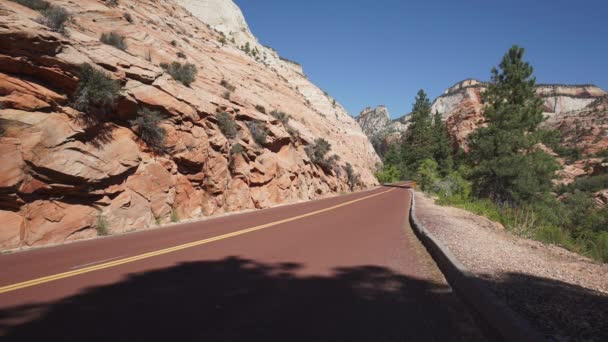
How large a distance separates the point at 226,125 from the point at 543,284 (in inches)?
626

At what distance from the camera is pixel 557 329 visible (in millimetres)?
Answer: 3043

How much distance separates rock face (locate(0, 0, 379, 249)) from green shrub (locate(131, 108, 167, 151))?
241mm

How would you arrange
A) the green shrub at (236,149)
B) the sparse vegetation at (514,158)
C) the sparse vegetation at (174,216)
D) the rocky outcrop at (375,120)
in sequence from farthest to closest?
the rocky outcrop at (375,120) < the sparse vegetation at (514,158) < the green shrub at (236,149) < the sparse vegetation at (174,216)

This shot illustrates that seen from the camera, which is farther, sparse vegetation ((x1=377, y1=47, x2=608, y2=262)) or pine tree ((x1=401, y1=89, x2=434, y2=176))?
pine tree ((x1=401, y1=89, x2=434, y2=176))

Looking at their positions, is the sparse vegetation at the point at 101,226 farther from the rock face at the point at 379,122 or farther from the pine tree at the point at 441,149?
the rock face at the point at 379,122

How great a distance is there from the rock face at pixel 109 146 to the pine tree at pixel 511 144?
14845 millimetres

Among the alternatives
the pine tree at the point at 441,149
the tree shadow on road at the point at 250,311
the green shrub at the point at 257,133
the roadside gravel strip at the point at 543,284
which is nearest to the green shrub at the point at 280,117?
the green shrub at the point at 257,133

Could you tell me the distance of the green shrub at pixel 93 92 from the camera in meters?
10.7

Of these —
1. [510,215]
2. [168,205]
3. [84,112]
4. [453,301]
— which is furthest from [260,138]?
[453,301]

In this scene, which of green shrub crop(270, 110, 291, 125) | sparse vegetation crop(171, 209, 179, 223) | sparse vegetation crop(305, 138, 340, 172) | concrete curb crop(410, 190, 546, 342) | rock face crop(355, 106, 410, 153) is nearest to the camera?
concrete curb crop(410, 190, 546, 342)

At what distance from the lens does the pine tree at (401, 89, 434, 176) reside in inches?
2368

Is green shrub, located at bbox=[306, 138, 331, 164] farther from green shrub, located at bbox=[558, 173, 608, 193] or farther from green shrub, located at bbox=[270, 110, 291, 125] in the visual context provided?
green shrub, located at bbox=[558, 173, 608, 193]

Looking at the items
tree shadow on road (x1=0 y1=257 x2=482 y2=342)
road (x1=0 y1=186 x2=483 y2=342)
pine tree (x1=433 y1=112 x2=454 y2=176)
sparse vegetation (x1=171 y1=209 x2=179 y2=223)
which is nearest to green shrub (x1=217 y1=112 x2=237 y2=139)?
sparse vegetation (x1=171 y1=209 x2=179 y2=223)

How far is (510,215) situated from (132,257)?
50.2 ft
